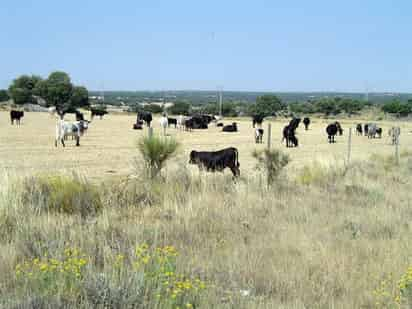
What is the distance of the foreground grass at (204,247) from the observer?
171 inches

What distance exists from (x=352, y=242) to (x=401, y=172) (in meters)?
11.0

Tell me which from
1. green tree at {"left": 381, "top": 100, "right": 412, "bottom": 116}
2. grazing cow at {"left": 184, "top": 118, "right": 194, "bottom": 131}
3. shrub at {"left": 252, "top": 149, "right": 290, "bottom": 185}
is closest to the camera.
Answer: shrub at {"left": 252, "top": 149, "right": 290, "bottom": 185}

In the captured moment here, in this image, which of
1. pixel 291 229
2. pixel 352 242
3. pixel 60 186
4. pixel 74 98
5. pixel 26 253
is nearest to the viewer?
pixel 26 253

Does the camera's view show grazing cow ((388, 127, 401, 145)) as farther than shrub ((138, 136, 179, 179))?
Yes

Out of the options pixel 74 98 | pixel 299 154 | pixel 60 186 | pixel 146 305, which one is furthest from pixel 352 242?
pixel 74 98

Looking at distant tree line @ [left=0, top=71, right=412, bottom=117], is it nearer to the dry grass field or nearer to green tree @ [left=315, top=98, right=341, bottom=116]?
green tree @ [left=315, top=98, right=341, bottom=116]

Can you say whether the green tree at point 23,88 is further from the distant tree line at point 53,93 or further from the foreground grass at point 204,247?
the foreground grass at point 204,247

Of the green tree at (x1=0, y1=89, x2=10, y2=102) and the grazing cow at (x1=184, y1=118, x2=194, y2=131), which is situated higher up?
the green tree at (x1=0, y1=89, x2=10, y2=102)

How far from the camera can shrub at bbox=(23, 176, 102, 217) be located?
8.20 meters

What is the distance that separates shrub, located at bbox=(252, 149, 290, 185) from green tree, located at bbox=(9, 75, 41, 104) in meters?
90.6

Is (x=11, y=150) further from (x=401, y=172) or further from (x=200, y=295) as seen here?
(x=200, y=295)

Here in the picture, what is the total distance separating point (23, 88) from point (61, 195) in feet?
321

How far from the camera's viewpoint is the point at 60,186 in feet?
28.8

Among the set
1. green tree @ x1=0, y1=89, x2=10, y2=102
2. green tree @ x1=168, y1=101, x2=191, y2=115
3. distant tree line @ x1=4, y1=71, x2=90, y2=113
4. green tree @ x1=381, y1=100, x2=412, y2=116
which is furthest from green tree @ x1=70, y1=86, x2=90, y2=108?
green tree @ x1=381, y1=100, x2=412, y2=116
